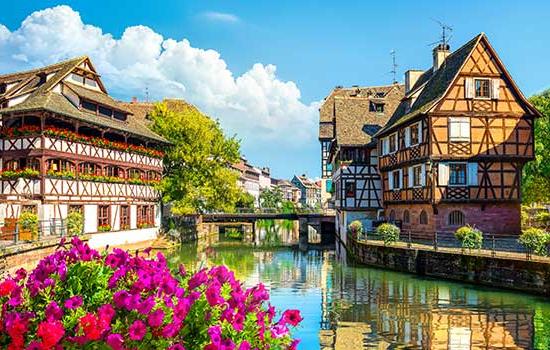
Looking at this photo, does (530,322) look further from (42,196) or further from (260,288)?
(42,196)

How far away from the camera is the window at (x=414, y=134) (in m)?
35.6

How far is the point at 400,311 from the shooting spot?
20812 mm

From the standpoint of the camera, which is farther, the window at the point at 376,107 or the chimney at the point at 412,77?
the window at the point at 376,107

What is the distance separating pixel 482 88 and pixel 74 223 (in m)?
25.1

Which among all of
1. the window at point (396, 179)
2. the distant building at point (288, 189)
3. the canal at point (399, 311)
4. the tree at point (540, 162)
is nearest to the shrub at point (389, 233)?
the canal at point (399, 311)

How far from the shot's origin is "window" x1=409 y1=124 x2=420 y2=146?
3556 centimetres

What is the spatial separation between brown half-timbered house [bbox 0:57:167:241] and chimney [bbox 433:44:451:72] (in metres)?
22.9

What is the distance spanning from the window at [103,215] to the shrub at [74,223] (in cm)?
499

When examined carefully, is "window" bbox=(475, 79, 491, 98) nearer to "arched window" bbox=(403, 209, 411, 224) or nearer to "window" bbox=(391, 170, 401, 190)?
"window" bbox=(391, 170, 401, 190)

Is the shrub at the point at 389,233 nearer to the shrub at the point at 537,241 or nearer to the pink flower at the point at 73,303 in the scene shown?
the shrub at the point at 537,241

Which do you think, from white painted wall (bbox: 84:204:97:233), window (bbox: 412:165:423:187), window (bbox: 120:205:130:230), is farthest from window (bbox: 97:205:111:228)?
window (bbox: 412:165:423:187)

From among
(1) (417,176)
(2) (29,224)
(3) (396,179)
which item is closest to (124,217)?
(2) (29,224)

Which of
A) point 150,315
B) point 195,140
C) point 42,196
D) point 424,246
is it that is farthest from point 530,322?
point 195,140

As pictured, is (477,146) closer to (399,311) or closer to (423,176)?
(423,176)
